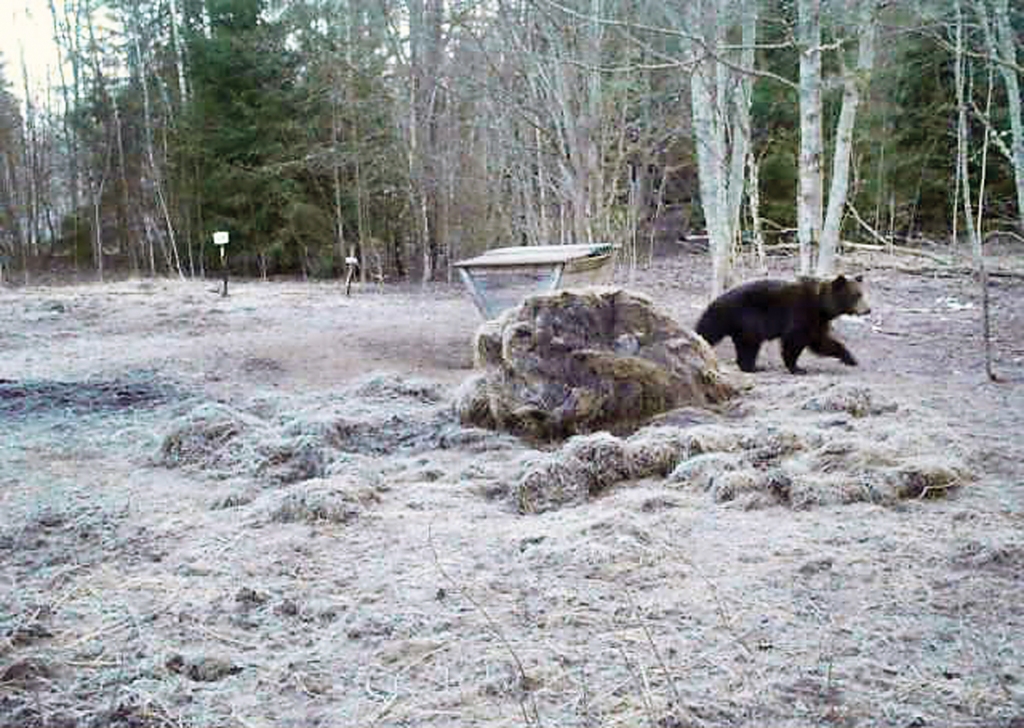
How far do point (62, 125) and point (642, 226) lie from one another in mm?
15753

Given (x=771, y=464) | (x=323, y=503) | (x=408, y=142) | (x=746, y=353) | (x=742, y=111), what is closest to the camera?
(x=323, y=503)

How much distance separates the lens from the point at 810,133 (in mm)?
8336

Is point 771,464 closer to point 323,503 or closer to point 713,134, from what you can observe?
point 323,503

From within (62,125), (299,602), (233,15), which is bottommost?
(299,602)

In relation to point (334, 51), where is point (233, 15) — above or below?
above

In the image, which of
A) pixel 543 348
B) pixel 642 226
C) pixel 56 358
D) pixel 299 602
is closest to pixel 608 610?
pixel 299 602

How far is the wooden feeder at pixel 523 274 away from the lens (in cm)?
815

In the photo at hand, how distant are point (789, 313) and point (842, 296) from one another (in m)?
0.46

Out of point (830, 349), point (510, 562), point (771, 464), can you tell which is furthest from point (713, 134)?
point (510, 562)

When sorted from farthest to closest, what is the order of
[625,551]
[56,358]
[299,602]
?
1. [56,358]
2. [625,551]
3. [299,602]

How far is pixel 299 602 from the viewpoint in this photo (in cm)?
290

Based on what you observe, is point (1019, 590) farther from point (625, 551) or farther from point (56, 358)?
point (56, 358)

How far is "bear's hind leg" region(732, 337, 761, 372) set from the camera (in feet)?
23.1

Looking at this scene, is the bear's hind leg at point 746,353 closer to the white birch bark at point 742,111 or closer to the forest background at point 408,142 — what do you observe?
the white birch bark at point 742,111
